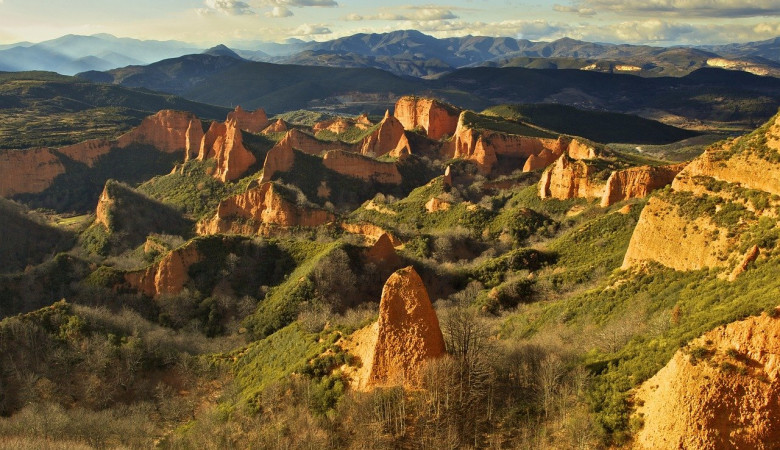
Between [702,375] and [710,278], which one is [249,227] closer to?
[710,278]

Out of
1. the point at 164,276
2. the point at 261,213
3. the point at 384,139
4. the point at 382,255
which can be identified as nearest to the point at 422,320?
the point at 382,255

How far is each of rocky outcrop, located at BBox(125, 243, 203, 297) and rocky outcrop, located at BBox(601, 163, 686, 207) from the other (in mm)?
32590

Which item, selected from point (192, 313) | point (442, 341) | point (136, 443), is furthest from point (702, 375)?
point (192, 313)

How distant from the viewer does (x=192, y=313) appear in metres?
42.4

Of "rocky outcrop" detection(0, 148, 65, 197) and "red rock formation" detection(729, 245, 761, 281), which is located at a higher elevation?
"red rock formation" detection(729, 245, 761, 281)

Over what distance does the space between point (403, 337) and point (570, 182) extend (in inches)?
1530

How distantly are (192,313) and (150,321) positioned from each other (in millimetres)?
2784

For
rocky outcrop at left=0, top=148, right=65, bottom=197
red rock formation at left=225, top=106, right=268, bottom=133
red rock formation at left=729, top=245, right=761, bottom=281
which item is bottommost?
rocky outcrop at left=0, top=148, right=65, bottom=197

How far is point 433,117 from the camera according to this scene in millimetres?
101312

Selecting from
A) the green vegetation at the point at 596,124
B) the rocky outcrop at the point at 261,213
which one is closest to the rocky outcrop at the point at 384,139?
the rocky outcrop at the point at 261,213

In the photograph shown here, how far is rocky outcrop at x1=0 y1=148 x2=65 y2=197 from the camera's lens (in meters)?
81.4

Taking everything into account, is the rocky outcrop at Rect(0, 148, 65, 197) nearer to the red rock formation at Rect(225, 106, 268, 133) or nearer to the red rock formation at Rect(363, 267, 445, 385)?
the red rock formation at Rect(225, 106, 268, 133)

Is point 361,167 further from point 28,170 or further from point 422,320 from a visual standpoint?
point 422,320

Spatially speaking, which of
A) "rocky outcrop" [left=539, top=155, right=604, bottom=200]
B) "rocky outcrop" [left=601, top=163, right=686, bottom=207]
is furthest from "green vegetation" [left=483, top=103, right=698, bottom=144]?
"rocky outcrop" [left=601, top=163, right=686, bottom=207]
